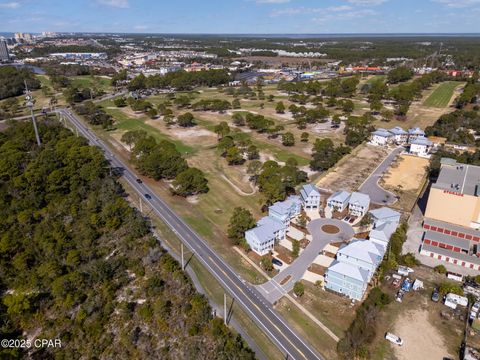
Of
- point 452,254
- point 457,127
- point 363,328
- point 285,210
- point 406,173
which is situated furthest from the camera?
point 457,127

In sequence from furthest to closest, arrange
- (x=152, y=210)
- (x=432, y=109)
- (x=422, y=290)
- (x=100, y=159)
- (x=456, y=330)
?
(x=432, y=109), (x=100, y=159), (x=152, y=210), (x=422, y=290), (x=456, y=330)

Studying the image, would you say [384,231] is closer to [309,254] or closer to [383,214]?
[383,214]

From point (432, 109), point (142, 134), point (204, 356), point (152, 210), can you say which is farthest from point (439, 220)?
point (432, 109)

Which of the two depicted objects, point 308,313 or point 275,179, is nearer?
point 308,313

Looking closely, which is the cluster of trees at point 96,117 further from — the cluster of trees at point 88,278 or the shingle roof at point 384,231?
the shingle roof at point 384,231

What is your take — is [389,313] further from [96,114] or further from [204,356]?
[96,114]

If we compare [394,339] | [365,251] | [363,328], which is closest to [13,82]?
[365,251]
